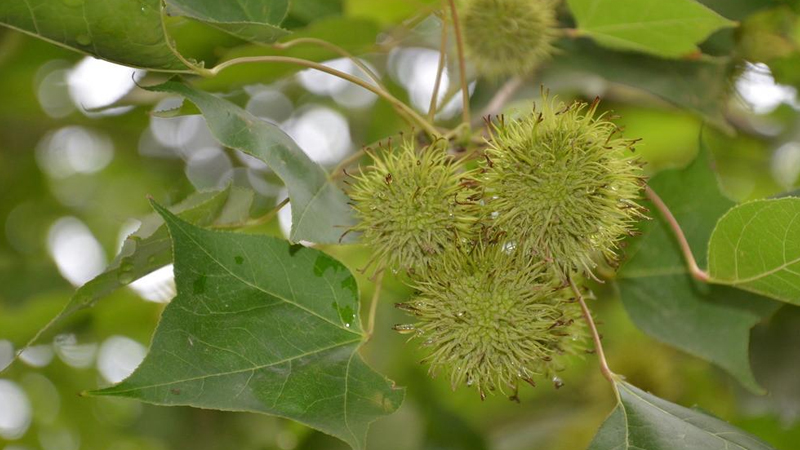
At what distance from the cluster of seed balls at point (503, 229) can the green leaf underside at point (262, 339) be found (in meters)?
0.12

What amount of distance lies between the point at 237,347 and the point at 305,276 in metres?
0.20

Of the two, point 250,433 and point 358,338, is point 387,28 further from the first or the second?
point 250,433

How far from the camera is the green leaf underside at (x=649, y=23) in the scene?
6.00 ft

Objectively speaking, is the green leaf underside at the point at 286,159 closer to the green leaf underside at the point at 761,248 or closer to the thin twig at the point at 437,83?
the thin twig at the point at 437,83

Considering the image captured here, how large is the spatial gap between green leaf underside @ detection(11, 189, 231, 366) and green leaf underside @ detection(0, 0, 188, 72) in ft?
1.02

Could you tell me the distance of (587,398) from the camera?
2939mm

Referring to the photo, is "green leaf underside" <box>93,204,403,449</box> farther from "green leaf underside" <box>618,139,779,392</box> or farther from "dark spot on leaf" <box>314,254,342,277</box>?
"green leaf underside" <box>618,139,779,392</box>

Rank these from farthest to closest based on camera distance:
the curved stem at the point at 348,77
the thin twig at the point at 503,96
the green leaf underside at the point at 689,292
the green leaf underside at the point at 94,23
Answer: the thin twig at the point at 503,96
the green leaf underside at the point at 689,292
the curved stem at the point at 348,77
the green leaf underside at the point at 94,23

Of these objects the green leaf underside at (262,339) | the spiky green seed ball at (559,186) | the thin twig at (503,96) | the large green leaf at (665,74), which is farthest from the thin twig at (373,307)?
the large green leaf at (665,74)

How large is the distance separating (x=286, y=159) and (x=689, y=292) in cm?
105

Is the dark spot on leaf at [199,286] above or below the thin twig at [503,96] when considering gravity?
above

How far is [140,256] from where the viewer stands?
1.57 metres

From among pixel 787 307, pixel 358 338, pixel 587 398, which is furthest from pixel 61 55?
pixel 787 307

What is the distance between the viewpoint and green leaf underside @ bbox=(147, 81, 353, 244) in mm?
1536
